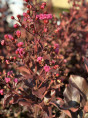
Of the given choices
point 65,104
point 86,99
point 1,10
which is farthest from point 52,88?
point 1,10

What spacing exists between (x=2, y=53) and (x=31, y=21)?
137 cm

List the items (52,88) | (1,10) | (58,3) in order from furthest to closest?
1. (58,3)
2. (1,10)
3. (52,88)

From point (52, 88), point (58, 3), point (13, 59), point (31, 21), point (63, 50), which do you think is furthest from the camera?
point (58, 3)

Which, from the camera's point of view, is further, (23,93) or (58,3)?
(58,3)

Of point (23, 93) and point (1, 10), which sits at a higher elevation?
point (1, 10)

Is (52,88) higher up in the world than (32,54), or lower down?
lower down

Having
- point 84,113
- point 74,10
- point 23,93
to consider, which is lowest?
point 84,113

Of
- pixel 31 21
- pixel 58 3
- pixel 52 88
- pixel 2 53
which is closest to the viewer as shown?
pixel 31 21

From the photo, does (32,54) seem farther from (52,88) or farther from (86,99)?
(86,99)

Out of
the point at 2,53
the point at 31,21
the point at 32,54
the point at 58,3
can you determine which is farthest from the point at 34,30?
the point at 58,3

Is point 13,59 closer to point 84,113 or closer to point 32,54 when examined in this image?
point 32,54

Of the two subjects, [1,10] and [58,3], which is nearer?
[1,10]

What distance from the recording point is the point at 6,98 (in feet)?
4.06

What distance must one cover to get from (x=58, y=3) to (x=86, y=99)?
10165mm
